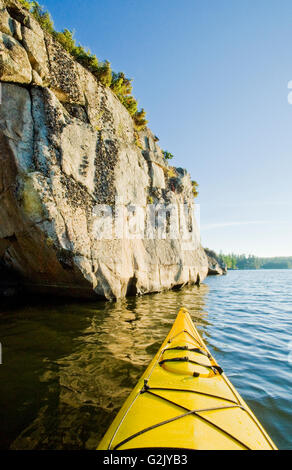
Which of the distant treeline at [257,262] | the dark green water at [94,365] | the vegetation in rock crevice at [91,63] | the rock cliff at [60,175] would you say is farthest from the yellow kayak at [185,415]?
the distant treeline at [257,262]

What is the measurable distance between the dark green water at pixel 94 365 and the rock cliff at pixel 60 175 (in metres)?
1.99

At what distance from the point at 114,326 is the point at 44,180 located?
18.8 feet

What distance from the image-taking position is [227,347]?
5281 mm

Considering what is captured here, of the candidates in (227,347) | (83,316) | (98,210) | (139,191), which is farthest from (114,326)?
(139,191)

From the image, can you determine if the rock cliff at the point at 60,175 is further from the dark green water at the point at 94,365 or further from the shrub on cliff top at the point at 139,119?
the shrub on cliff top at the point at 139,119

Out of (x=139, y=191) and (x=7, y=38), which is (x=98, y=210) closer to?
(x=139, y=191)

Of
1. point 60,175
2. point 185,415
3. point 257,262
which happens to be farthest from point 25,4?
point 257,262

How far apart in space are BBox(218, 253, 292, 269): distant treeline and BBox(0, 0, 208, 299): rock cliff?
92494 mm

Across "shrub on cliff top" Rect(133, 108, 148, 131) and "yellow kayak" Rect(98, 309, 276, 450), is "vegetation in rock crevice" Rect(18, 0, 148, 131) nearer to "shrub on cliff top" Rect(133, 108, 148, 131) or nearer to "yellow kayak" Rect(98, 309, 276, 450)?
"shrub on cliff top" Rect(133, 108, 148, 131)

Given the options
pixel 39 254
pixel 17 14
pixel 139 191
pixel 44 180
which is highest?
pixel 17 14

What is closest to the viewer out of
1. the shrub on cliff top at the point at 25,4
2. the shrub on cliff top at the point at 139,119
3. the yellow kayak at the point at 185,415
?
the yellow kayak at the point at 185,415

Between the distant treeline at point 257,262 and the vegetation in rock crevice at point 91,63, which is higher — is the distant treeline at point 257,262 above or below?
below

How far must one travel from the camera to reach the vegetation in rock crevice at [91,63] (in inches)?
393

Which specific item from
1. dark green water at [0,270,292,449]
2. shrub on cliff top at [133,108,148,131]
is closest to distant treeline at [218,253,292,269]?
shrub on cliff top at [133,108,148,131]
